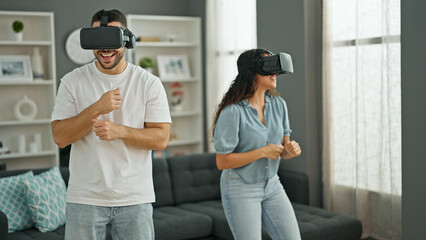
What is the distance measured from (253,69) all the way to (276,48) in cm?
215

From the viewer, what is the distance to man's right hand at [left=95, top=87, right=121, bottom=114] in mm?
1954

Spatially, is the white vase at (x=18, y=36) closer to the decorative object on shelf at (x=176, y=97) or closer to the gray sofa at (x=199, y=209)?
the decorative object on shelf at (x=176, y=97)

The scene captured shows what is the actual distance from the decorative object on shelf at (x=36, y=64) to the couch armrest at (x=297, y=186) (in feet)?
8.40

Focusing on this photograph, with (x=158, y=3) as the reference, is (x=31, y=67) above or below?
below

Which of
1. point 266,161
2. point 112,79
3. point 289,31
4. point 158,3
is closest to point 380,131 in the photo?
point 289,31

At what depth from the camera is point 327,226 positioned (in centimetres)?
370

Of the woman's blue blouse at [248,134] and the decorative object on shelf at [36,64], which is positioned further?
the decorative object on shelf at [36,64]

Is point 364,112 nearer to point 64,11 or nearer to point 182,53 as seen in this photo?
point 182,53

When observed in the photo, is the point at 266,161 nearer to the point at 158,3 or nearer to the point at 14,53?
the point at 14,53

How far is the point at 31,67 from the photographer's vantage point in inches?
214

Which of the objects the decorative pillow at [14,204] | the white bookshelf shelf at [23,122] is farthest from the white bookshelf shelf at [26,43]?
the decorative pillow at [14,204]

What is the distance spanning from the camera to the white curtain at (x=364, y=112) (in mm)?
3797

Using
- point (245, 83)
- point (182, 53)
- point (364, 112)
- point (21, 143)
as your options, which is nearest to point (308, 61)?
point (364, 112)

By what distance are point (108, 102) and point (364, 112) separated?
255cm
